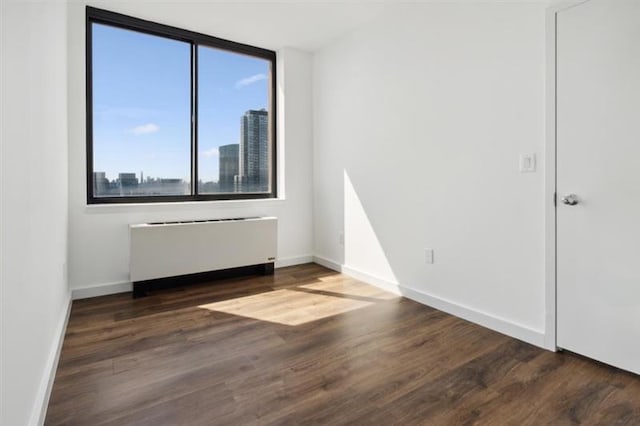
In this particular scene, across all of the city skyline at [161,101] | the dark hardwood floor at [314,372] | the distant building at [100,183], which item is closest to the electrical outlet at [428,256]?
the dark hardwood floor at [314,372]

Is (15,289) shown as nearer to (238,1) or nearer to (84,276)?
(84,276)

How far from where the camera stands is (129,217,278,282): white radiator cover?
325 cm

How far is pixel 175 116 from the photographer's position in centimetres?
378

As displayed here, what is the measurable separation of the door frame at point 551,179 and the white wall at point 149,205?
2725 mm

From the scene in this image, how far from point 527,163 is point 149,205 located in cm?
319

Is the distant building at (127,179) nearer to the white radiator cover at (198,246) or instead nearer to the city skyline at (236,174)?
the city skyline at (236,174)

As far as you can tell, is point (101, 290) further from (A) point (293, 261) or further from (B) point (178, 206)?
(A) point (293, 261)

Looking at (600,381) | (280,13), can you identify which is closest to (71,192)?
(280,13)

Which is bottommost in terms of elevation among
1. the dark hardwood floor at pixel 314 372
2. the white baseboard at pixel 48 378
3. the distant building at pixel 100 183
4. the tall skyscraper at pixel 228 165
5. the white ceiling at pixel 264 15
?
the dark hardwood floor at pixel 314 372

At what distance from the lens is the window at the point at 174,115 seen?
133 inches

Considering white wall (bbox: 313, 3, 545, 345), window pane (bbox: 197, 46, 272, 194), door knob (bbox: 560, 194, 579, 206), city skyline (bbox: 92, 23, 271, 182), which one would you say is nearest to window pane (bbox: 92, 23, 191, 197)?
city skyline (bbox: 92, 23, 271, 182)

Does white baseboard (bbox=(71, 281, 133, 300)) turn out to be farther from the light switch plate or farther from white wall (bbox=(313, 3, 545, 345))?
the light switch plate

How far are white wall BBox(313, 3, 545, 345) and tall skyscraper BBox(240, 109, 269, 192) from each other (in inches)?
34.8

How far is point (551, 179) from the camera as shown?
2180mm
